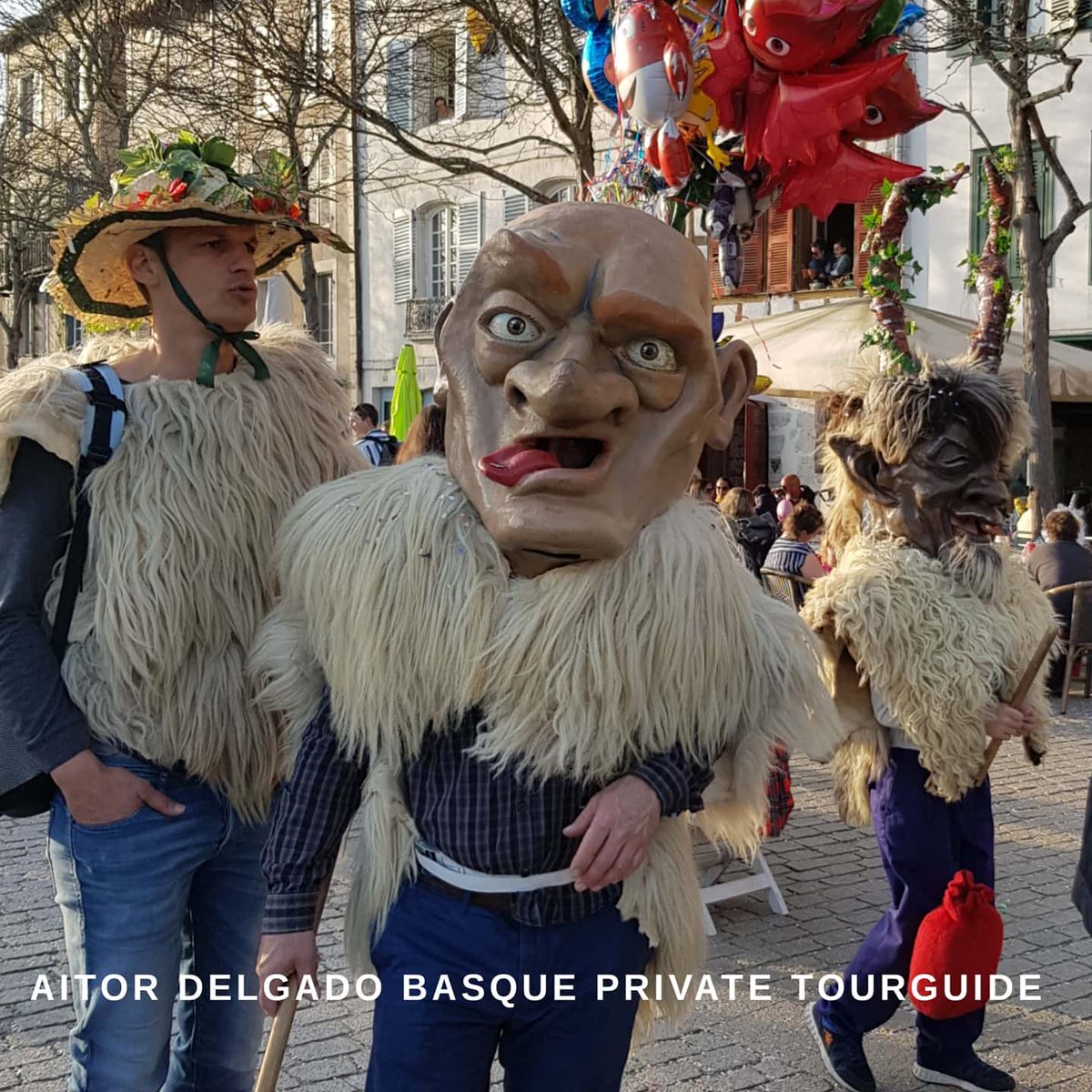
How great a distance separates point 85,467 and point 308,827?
79 centimetres

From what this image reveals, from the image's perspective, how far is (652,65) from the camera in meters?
2.77

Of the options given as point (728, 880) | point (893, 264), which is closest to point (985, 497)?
point (893, 264)

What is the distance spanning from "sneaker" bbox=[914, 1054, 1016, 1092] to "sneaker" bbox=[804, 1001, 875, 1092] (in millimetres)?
173

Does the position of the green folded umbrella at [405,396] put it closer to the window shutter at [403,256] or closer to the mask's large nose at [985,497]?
the mask's large nose at [985,497]

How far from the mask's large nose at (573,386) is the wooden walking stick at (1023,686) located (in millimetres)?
1673

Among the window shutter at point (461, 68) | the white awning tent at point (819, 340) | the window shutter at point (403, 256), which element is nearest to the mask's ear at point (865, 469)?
the white awning tent at point (819, 340)

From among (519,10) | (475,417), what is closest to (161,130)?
(519,10)

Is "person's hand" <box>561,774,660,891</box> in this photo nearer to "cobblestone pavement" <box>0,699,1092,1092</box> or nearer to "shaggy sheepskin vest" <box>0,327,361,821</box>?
"shaggy sheepskin vest" <box>0,327,361,821</box>

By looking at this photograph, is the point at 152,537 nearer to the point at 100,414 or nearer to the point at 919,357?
the point at 100,414

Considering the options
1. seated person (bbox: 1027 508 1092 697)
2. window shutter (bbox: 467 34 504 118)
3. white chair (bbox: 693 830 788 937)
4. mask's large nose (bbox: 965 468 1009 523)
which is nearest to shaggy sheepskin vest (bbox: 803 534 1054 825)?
mask's large nose (bbox: 965 468 1009 523)

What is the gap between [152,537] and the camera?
7.39 ft

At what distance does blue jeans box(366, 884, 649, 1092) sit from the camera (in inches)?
74.6

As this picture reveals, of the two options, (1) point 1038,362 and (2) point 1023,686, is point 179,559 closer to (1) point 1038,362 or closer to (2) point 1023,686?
(2) point 1023,686

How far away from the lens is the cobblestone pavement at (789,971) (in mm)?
3262
